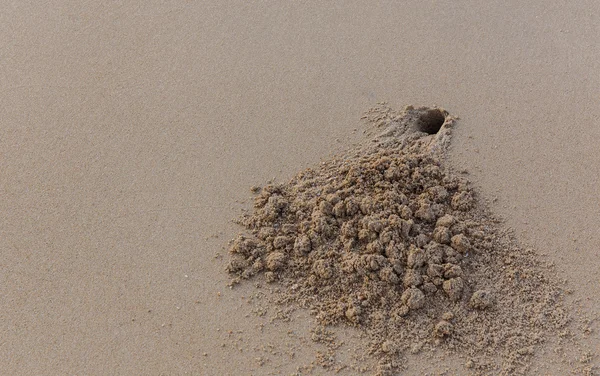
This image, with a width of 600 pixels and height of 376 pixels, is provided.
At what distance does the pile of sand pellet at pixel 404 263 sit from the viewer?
6.50 ft

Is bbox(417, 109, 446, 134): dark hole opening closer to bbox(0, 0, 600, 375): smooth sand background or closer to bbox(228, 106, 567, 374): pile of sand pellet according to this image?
bbox(0, 0, 600, 375): smooth sand background

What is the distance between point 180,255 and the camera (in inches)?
89.3

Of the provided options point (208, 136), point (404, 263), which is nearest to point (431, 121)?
point (404, 263)

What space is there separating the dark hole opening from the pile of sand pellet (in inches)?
14.1

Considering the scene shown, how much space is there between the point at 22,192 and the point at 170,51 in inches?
44.2

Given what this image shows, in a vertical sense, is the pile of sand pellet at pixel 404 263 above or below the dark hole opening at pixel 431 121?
below

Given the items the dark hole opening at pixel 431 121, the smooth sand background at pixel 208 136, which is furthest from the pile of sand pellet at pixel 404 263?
the dark hole opening at pixel 431 121

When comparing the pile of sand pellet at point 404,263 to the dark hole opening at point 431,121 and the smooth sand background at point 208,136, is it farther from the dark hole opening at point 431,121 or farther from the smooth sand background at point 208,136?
the dark hole opening at point 431,121

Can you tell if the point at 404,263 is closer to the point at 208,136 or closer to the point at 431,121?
the point at 431,121

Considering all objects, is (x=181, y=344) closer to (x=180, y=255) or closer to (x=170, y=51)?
(x=180, y=255)

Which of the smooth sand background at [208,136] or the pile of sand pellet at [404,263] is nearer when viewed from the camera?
the pile of sand pellet at [404,263]

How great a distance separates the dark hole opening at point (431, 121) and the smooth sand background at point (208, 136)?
0.23ft

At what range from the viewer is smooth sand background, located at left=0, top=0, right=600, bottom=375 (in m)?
2.09

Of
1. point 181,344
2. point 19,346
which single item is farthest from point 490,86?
point 19,346
